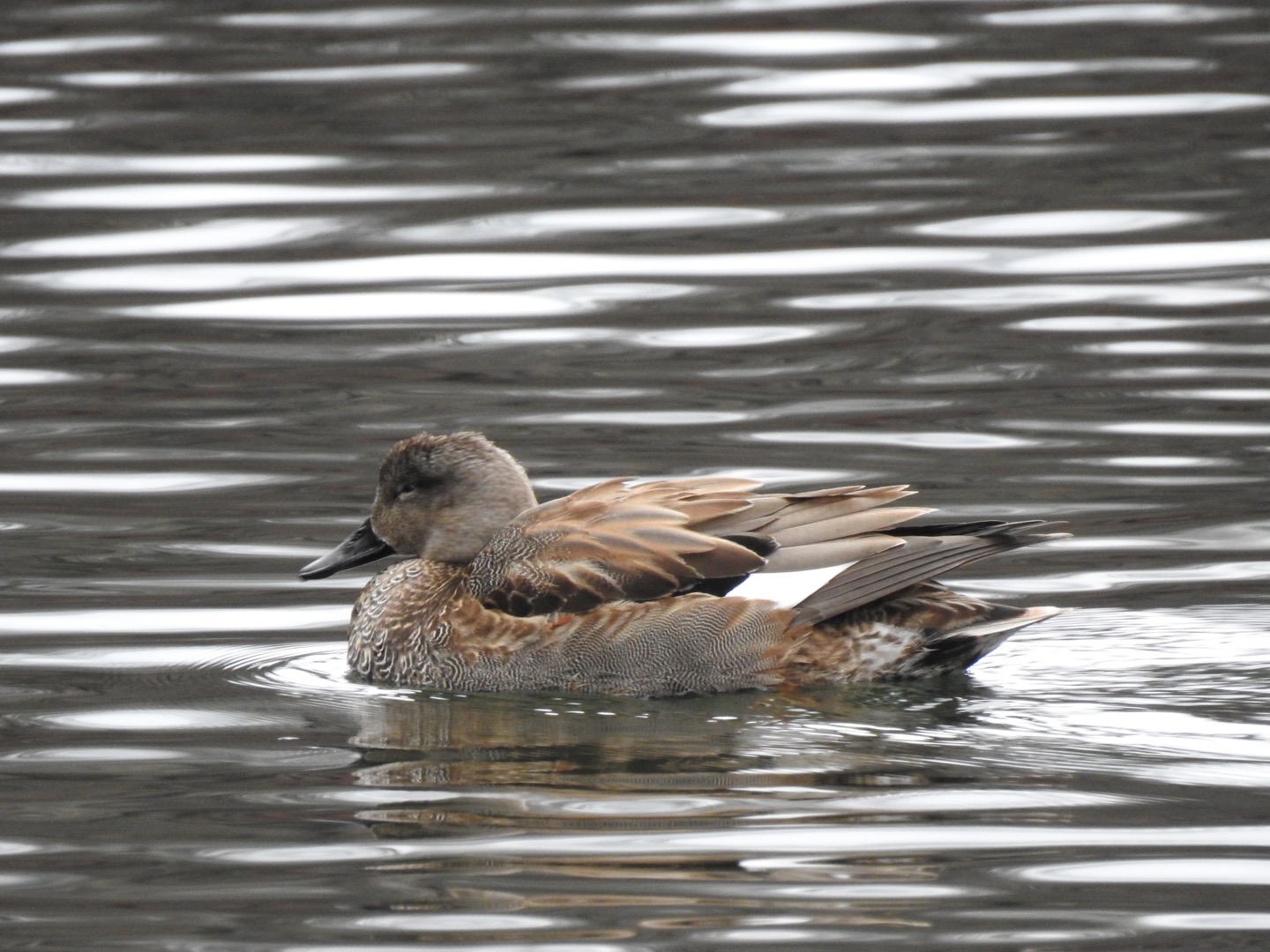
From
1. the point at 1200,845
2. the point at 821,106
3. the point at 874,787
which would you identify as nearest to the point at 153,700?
the point at 874,787

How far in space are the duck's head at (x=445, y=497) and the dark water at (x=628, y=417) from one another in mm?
452

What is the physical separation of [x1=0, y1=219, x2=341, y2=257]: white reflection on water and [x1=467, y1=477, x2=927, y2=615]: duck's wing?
5534 millimetres

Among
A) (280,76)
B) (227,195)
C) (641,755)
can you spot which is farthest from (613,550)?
(280,76)

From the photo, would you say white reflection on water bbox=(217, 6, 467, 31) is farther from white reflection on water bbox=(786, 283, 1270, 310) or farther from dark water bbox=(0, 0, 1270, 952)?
white reflection on water bbox=(786, 283, 1270, 310)

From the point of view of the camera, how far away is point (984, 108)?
1394 cm

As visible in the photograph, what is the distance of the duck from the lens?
682 centimetres

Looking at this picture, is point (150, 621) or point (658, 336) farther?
point (658, 336)

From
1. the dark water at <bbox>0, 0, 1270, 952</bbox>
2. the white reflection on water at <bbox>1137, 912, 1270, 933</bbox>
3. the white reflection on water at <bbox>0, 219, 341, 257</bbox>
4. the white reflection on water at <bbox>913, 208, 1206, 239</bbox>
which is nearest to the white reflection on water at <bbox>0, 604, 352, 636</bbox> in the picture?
the dark water at <bbox>0, 0, 1270, 952</bbox>

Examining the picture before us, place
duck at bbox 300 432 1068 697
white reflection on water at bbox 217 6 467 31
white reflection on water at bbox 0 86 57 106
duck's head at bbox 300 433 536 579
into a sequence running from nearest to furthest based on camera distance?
duck at bbox 300 432 1068 697 → duck's head at bbox 300 433 536 579 → white reflection on water at bbox 0 86 57 106 → white reflection on water at bbox 217 6 467 31

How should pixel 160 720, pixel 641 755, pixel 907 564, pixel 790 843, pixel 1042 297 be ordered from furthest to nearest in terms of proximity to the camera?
1. pixel 1042 297
2. pixel 907 564
3. pixel 160 720
4. pixel 641 755
5. pixel 790 843

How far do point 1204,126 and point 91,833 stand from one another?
30.9ft

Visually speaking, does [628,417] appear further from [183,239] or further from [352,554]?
[183,239]

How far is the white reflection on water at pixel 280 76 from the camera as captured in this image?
48.1ft

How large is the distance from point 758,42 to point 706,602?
887cm
